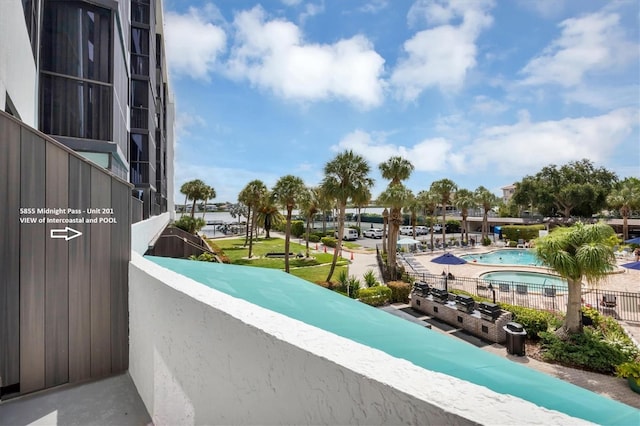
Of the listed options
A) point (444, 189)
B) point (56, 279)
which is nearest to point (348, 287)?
point (56, 279)

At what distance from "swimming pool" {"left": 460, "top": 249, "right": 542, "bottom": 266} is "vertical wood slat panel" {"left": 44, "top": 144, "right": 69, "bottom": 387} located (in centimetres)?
3444

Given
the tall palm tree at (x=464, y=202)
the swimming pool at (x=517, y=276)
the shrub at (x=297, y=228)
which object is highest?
the tall palm tree at (x=464, y=202)

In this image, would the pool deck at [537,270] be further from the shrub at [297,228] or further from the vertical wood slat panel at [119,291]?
the shrub at [297,228]

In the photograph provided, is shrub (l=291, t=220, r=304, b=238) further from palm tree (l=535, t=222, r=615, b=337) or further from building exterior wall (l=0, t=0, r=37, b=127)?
building exterior wall (l=0, t=0, r=37, b=127)

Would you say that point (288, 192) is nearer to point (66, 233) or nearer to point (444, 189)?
point (66, 233)

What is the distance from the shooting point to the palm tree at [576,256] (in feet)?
35.3

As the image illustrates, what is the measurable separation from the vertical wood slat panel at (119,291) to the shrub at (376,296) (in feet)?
44.7

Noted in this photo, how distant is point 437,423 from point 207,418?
1819mm

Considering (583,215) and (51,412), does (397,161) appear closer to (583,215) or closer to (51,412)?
(51,412)

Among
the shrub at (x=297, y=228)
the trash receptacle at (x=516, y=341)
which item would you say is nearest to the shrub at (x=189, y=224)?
the shrub at (x=297, y=228)

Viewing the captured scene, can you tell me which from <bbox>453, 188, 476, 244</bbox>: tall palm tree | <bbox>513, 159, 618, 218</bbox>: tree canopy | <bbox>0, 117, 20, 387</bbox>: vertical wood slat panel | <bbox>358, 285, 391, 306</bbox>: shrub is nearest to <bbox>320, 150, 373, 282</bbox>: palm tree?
<bbox>358, 285, 391, 306</bbox>: shrub

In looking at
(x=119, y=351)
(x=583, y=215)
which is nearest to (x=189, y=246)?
(x=119, y=351)

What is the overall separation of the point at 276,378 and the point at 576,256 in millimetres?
13244

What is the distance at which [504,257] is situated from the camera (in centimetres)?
3628
